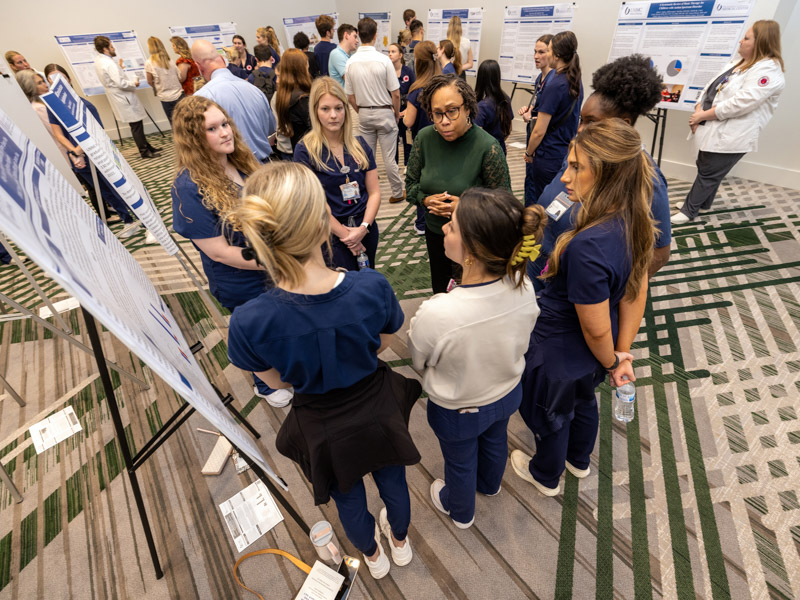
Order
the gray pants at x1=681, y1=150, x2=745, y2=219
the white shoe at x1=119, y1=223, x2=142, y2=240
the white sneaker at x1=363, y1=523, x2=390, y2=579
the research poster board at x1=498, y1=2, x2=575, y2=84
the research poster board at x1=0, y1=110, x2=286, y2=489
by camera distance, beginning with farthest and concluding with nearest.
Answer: the research poster board at x1=498, y1=2, x2=575, y2=84
the white shoe at x1=119, y1=223, x2=142, y2=240
the gray pants at x1=681, y1=150, x2=745, y2=219
the white sneaker at x1=363, y1=523, x2=390, y2=579
the research poster board at x1=0, y1=110, x2=286, y2=489

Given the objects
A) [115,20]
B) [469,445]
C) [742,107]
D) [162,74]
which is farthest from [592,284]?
[115,20]

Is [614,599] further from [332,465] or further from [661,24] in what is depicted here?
[661,24]

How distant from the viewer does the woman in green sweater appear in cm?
183

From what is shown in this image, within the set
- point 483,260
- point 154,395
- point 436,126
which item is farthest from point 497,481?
point 154,395

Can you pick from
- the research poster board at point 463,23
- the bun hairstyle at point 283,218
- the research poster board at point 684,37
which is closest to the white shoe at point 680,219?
the research poster board at point 684,37

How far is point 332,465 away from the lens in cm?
118

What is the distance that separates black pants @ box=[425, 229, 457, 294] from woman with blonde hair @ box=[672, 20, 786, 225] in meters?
2.60

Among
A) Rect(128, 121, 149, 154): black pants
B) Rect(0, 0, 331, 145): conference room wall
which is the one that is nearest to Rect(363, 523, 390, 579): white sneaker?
Rect(128, 121, 149, 154): black pants

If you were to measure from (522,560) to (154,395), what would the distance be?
2213mm

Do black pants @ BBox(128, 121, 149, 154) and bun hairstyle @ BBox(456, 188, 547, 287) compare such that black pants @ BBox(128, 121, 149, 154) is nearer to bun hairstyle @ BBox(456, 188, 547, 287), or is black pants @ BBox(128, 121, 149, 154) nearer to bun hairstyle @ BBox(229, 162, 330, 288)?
bun hairstyle @ BBox(229, 162, 330, 288)

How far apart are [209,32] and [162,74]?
2366mm

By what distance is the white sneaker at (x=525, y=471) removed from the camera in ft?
5.74

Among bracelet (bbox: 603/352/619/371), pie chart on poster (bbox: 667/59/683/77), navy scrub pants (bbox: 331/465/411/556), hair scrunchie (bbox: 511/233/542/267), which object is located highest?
pie chart on poster (bbox: 667/59/683/77)

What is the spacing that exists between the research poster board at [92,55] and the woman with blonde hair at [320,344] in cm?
823
